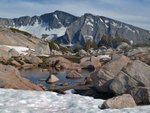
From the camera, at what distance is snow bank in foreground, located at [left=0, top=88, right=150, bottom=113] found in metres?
10.6

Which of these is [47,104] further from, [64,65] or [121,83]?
[64,65]

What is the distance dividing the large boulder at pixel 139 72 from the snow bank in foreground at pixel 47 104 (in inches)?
163

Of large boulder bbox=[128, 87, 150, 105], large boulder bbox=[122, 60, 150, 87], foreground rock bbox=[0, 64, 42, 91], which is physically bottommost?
foreground rock bbox=[0, 64, 42, 91]

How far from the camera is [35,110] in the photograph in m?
10.7

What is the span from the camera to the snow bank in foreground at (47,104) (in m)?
10.6

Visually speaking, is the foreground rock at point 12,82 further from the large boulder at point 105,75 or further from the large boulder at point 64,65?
the large boulder at point 64,65

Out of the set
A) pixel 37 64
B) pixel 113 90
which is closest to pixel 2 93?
pixel 113 90

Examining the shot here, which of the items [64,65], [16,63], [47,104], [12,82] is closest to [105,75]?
[47,104]

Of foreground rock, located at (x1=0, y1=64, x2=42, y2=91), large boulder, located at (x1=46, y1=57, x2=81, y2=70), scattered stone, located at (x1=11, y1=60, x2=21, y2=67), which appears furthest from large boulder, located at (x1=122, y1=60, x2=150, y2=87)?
scattered stone, located at (x1=11, y1=60, x2=21, y2=67)

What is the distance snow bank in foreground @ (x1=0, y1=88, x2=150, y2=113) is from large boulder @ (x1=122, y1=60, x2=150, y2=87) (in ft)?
13.6

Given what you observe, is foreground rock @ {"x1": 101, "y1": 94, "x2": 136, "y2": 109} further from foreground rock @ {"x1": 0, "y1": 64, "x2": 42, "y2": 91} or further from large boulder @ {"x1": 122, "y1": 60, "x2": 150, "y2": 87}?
foreground rock @ {"x1": 0, "y1": 64, "x2": 42, "y2": 91}

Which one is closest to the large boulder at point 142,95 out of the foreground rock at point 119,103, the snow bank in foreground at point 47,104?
the snow bank in foreground at point 47,104

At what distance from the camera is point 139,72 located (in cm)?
1565

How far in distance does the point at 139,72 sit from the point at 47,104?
7162 millimetres
